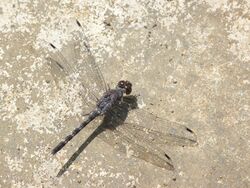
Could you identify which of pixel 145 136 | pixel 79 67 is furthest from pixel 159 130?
pixel 79 67

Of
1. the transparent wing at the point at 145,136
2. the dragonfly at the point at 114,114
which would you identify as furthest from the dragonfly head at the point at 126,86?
the transparent wing at the point at 145,136

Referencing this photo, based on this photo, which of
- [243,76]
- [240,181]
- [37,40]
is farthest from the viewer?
[37,40]

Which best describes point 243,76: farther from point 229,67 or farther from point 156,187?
point 156,187

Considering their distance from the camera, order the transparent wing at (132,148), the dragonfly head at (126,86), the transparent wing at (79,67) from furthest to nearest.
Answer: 1. the transparent wing at (79,67)
2. the dragonfly head at (126,86)
3. the transparent wing at (132,148)

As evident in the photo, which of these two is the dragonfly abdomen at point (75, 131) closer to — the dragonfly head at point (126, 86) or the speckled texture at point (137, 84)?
the speckled texture at point (137, 84)

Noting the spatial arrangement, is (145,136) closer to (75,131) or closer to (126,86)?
(126,86)

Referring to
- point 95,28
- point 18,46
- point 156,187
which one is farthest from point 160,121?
point 18,46
